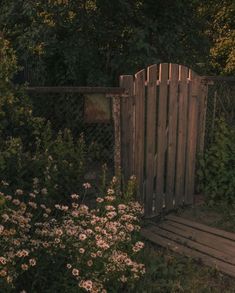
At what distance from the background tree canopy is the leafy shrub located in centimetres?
152

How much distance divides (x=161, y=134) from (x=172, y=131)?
0.22 m

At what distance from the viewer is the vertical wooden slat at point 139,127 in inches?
206

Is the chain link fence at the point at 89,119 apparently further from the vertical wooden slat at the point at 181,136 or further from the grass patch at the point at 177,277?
the grass patch at the point at 177,277

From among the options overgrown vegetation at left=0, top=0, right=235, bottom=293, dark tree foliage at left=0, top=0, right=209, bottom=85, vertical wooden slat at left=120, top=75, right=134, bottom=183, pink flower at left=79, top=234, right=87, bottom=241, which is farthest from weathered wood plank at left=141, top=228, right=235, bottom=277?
dark tree foliage at left=0, top=0, right=209, bottom=85

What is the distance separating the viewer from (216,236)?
17.1 feet

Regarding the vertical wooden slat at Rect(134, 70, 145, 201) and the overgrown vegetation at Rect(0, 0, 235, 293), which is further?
the vertical wooden slat at Rect(134, 70, 145, 201)

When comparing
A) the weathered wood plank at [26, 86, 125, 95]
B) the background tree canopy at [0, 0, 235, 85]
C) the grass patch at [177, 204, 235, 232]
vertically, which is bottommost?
the grass patch at [177, 204, 235, 232]

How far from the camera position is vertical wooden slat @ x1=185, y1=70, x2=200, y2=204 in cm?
595

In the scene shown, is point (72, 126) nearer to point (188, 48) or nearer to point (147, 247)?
point (147, 247)

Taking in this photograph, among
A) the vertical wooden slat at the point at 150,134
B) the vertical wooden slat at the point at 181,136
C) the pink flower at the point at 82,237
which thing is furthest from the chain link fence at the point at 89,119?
the pink flower at the point at 82,237

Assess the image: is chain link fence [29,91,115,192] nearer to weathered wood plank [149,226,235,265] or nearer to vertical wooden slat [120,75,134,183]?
vertical wooden slat [120,75,134,183]

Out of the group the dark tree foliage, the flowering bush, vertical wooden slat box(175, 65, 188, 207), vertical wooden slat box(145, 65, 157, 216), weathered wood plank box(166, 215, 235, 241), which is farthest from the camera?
the dark tree foliage

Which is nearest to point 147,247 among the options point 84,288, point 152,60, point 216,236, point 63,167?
point 216,236

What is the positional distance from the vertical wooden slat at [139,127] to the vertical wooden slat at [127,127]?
0.21 feet
